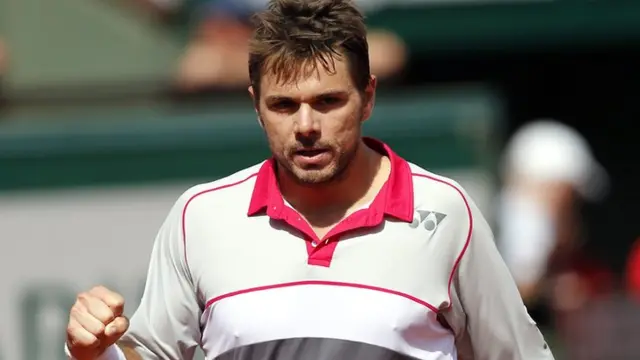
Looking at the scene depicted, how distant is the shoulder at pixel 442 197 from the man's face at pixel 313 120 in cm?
26

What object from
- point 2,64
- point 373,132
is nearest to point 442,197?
point 373,132

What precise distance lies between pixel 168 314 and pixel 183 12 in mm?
6293

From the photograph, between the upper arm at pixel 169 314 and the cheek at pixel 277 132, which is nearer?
the cheek at pixel 277 132

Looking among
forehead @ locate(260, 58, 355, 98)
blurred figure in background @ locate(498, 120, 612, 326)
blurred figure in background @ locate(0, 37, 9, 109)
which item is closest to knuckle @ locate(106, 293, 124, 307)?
forehead @ locate(260, 58, 355, 98)

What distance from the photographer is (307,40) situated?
4066 mm

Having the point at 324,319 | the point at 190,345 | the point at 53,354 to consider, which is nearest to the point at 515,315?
the point at 324,319

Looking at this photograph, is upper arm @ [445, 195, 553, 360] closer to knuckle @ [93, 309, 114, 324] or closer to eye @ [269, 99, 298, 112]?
eye @ [269, 99, 298, 112]

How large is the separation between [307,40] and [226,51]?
17.7ft

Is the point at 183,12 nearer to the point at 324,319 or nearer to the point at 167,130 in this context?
the point at 167,130

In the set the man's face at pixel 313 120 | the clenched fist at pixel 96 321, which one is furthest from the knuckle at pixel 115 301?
the man's face at pixel 313 120

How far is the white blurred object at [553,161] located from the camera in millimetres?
9445

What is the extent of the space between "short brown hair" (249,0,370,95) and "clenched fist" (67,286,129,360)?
69 centimetres

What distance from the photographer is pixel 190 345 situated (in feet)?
14.1

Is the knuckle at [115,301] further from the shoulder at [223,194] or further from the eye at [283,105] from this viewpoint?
the eye at [283,105]
